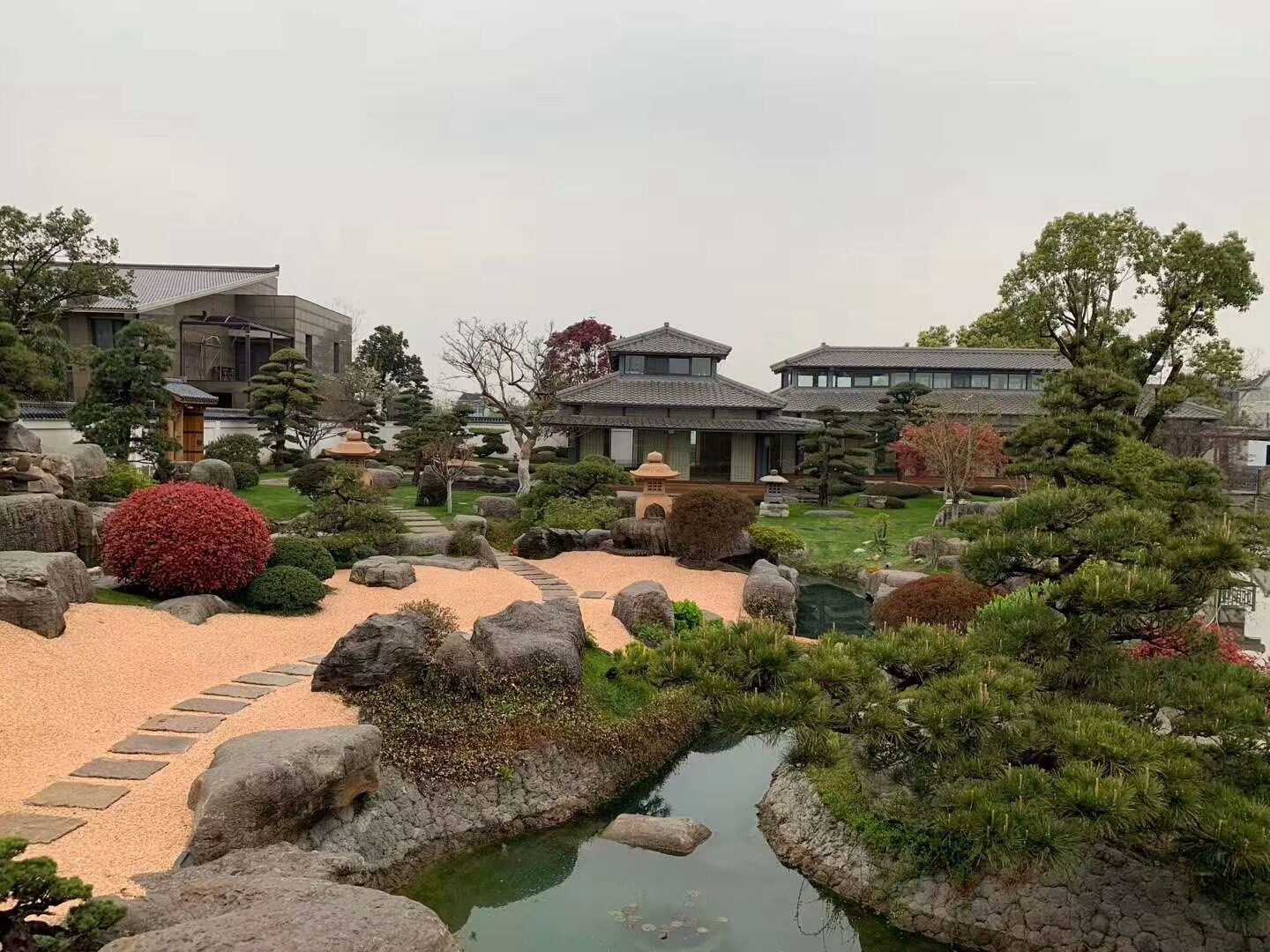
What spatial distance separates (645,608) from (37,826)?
24.0 feet

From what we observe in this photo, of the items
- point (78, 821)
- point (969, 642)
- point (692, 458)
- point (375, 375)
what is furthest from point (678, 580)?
point (375, 375)

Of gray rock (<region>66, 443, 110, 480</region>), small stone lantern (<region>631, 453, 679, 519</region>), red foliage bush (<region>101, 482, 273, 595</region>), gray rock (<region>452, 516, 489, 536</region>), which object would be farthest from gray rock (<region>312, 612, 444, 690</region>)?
gray rock (<region>66, 443, 110, 480</region>)

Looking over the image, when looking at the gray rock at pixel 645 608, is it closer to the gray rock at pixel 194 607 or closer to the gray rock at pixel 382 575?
the gray rock at pixel 382 575

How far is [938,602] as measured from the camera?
10.8m

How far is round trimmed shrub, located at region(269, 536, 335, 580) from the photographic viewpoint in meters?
11.6

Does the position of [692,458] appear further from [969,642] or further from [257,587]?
[969,642]

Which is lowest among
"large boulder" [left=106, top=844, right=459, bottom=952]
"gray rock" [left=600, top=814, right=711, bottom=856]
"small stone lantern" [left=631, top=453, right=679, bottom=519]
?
"gray rock" [left=600, top=814, right=711, bottom=856]

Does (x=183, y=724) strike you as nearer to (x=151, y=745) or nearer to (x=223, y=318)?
(x=151, y=745)

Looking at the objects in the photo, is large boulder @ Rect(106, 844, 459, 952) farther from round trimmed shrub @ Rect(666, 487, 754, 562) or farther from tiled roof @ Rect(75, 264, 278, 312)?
tiled roof @ Rect(75, 264, 278, 312)

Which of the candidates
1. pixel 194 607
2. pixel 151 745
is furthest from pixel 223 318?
pixel 151 745

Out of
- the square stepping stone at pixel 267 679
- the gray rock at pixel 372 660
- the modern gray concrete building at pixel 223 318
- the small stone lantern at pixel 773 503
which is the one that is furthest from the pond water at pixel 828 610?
the modern gray concrete building at pixel 223 318

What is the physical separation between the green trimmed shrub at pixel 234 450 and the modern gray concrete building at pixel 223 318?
8.87m

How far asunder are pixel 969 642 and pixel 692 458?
77.0ft

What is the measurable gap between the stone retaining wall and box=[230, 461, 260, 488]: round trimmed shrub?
22.0 m
